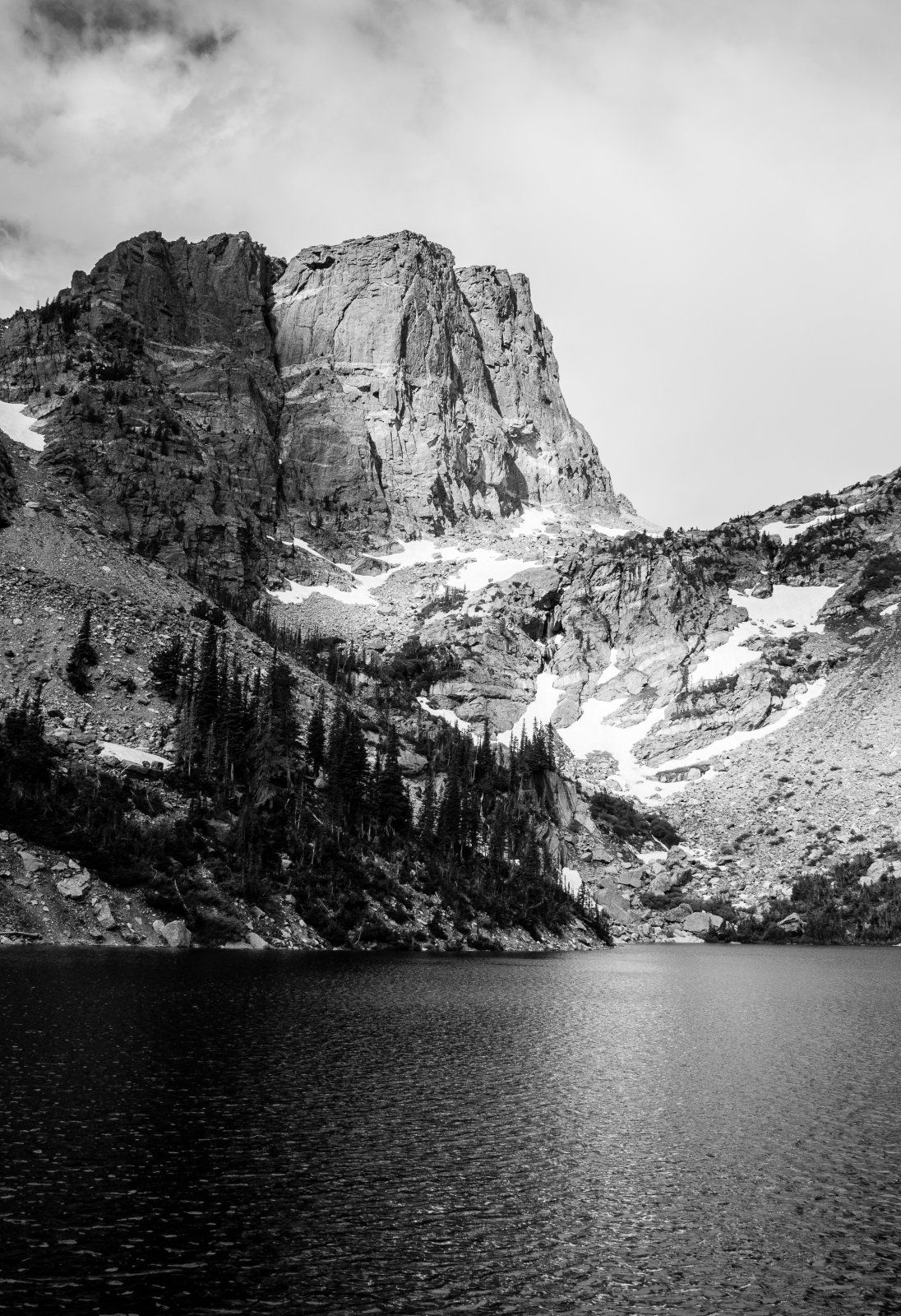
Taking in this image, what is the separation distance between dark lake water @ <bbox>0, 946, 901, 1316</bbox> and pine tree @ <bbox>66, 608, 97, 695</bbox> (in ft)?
154

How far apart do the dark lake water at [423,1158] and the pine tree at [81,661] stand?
46.8 metres

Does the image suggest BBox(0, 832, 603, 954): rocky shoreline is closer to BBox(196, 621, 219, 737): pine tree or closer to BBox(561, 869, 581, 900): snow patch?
BBox(196, 621, 219, 737): pine tree

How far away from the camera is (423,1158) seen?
21.6 meters

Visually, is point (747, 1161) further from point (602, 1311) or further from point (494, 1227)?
point (602, 1311)

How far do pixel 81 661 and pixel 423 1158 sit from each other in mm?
78415

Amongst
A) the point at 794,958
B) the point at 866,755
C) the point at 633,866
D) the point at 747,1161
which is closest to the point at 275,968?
the point at 747,1161

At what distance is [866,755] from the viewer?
173375mm

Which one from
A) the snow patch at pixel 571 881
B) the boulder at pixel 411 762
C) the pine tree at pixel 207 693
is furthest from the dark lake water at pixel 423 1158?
the snow patch at pixel 571 881

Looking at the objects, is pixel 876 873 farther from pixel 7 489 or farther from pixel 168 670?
pixel 7 489

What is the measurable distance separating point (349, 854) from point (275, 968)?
31953 millimetres

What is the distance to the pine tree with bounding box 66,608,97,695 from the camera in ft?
289

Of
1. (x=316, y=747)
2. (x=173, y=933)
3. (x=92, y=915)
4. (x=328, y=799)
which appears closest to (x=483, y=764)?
(x=316, y=747)

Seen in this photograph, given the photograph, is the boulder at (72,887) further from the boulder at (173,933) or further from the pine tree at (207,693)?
the pine tree at (207,693)

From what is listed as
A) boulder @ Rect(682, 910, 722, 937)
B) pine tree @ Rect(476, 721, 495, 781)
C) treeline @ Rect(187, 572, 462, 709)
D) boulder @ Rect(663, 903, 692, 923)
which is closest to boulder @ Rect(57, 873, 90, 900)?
pine tree @ Rect(476, 721, 495, 781)
